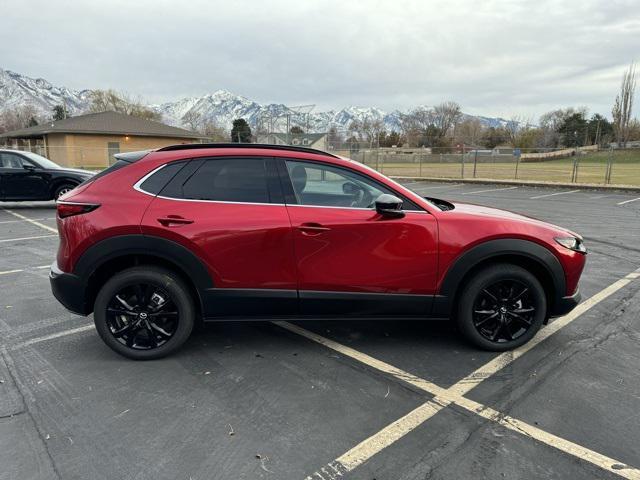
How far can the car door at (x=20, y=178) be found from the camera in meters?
11.4

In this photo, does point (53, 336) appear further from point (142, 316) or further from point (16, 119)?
point (16, 119)

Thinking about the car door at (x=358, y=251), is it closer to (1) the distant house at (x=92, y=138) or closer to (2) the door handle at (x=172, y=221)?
(2) the door handle at (x=172, y=221)

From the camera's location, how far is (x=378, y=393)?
3137 millimetres

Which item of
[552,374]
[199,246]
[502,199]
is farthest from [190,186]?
[502,199]

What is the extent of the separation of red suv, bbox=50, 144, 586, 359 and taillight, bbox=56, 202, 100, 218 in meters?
0.01

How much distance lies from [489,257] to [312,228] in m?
1.41

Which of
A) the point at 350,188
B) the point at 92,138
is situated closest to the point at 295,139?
the point at 92,138

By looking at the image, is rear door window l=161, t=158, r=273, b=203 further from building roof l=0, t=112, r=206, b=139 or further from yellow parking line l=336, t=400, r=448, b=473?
building roof l=0, t=112, r=206, b=139

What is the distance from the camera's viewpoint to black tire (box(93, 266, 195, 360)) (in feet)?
11.4

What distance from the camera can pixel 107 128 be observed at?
117 ft

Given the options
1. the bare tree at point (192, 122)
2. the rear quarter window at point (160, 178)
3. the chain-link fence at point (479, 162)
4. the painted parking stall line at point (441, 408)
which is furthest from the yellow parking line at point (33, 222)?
the bare tree at point (192, 122)

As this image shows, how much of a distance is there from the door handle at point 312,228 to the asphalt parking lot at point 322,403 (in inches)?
41.0

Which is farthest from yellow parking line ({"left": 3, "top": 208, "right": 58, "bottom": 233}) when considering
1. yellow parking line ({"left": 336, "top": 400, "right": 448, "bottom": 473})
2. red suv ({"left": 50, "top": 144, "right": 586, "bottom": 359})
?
yellow parking line ({"left": 336, "top": 400, "right": 448, "bottom": 473})

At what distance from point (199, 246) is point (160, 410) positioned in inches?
45.9
